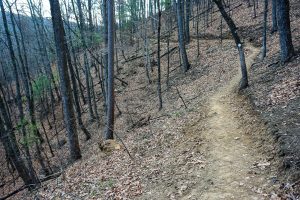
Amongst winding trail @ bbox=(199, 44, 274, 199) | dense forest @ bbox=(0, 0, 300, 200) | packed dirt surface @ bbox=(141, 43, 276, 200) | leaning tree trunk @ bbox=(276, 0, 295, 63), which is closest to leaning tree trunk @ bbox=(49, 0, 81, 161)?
dense forest @ bbox=(0, 0, 300, 200)

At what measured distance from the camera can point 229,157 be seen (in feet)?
26.9

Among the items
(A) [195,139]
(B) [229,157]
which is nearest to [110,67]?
(A) [195,139]

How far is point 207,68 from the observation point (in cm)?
2147

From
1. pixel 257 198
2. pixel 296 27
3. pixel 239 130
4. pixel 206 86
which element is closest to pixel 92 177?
pixel 239 130

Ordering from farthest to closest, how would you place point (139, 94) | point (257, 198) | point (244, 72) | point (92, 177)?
point (139, 94)
point (244, 72)
point (92, 177)
point (257, 198)

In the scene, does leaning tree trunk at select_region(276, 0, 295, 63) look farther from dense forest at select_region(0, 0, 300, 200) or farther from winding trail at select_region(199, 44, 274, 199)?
winding trail at select_region(199, 44, 274, 199)

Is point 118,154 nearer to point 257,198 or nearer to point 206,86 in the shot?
point 257,198

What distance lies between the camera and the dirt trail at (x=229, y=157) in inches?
264

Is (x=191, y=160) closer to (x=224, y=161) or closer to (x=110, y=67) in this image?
(x=224, y=161)

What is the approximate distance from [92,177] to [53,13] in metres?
6.21

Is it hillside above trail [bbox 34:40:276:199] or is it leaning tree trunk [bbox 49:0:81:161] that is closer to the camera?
hillside above trail [bbox 34:40:276:199]

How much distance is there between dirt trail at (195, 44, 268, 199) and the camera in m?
6.70

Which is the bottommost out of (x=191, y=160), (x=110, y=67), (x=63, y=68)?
(x=191, y=160)

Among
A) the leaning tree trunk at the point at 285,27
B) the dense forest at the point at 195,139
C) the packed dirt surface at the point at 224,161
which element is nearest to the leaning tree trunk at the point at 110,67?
the dense forest at the point at 195,139
